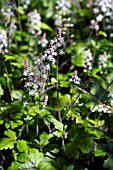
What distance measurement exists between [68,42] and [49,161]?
2.80 m

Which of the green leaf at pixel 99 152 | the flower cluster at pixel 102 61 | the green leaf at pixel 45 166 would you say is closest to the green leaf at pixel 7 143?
the green leaf at pixel 45 166

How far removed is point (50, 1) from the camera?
640 cm

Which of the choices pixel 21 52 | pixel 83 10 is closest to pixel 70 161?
pixel 21 52

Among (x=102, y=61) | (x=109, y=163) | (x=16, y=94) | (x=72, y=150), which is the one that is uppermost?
(x=102, y=61)

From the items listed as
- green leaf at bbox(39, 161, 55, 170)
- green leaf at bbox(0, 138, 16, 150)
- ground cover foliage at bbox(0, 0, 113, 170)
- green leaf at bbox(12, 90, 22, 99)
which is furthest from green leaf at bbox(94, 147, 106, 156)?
green leaf at bbox(12, 90, 22, 99)

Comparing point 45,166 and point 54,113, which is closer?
point 45,166

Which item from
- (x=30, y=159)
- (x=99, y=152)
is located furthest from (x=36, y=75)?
(x=99, y=152)

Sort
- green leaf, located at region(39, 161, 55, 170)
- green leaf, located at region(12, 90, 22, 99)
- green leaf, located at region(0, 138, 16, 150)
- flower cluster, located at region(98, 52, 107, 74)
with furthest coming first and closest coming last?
flower cluster, located at region(98, 52, 107, 74)
green leaf, located at region(12, 90, 22, 99)
green leaf, located at region(0, 138, 16, 150)
green leaf, located at region(39, 161, 55, 170)

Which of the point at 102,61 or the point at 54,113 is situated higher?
the point at 102,61

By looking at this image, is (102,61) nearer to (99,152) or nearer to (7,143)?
(99,152)

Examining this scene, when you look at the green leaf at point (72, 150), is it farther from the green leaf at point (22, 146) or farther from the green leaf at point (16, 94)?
the green leaf at point (16, 94)

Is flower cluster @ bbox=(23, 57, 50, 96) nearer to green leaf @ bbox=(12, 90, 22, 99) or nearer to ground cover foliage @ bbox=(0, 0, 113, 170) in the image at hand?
ground cover foliage @ bbox=(0, 0, 113, 170)

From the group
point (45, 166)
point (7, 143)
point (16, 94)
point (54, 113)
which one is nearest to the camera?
point (45, 166)

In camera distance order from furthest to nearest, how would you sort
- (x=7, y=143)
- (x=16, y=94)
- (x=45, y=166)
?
(x=16, y=94) < (x=7, y=143) < (x=45, y=166)
